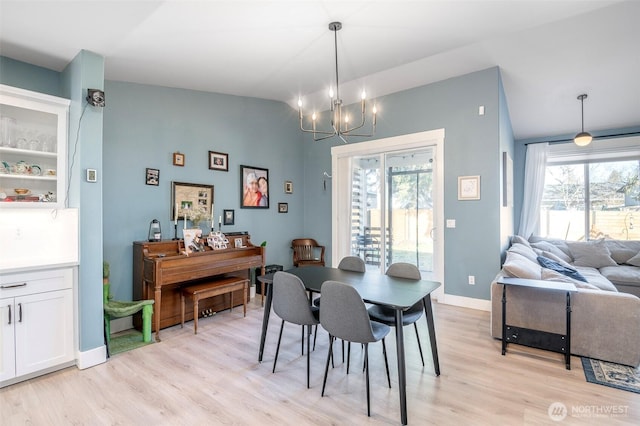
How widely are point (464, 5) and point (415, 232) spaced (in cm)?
294

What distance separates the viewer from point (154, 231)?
3.60 m

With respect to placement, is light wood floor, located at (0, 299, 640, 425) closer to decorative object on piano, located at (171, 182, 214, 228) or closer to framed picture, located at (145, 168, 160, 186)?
decorative object on piano, located at (171, 182, 214, 228)

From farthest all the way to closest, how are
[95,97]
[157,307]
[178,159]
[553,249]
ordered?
[553,249] < [178,159] < [157,307] < [95,97]

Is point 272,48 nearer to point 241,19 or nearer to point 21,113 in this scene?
point 241,19

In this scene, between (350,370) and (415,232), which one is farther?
(415,232)

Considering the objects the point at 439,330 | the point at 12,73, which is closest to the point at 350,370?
the point at 439,330

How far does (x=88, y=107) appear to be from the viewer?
2598 mm

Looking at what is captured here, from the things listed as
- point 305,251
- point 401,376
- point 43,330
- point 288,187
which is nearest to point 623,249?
point 305,251

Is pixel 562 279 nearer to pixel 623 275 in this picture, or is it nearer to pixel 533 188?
pixel 623 275

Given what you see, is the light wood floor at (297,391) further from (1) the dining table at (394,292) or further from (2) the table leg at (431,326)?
(1) the dining table at (394,292)

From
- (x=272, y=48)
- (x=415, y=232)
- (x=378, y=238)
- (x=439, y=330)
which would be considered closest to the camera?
(x=272, y=48)

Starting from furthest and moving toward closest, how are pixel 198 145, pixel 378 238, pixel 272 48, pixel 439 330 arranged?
pixel 378 238
pixel 198 145
pixel 439 330
pixel 272 48

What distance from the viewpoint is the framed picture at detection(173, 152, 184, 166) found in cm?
383

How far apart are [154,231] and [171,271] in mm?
686
